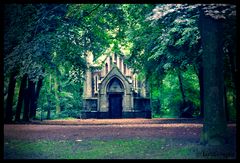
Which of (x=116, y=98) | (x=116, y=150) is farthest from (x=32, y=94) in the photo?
(x=116, y=98)

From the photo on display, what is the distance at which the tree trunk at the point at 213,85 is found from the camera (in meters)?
9.06

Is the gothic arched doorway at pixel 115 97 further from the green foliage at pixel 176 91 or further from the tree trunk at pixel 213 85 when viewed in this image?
the tree trunk at pixel 213 85

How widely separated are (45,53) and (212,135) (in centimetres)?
728

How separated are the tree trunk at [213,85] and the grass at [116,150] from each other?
1.66ft

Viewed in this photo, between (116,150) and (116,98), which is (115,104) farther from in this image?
(116,150)

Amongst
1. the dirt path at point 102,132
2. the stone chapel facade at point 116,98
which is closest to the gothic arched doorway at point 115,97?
the stone chapel facade at point 116,98

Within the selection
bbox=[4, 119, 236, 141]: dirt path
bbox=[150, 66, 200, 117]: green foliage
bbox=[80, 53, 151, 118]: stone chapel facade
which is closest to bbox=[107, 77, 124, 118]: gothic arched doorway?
bbox=[80, 53, 151, 118]: stone chapel facade

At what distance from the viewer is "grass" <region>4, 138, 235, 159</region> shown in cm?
838

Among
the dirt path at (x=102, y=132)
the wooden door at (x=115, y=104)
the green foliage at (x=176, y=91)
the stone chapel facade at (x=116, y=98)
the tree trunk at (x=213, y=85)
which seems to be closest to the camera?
the tree trunk at (x=213, y=85)

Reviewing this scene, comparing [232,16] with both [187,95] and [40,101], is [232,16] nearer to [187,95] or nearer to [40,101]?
[187,95]

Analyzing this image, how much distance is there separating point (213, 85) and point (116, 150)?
362 centimetres

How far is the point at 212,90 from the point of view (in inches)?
361

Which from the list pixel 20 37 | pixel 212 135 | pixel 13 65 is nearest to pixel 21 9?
pixel 20 37

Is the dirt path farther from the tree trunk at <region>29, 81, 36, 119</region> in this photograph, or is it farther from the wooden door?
the wooden door
